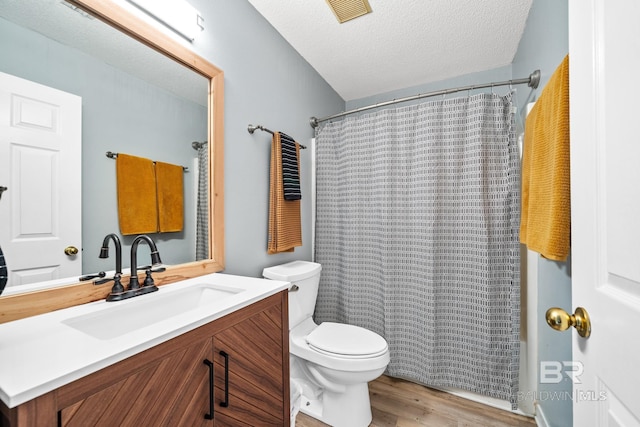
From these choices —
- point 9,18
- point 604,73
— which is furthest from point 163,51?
point 604,73

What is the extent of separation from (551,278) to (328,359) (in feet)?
3.76

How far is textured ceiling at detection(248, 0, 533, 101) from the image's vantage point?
152 cm

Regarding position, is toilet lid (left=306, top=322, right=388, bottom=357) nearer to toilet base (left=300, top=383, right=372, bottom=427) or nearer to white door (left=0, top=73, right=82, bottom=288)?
toilet base (left=300, top=383, right=372, bottom=427)

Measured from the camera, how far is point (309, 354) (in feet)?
4.70

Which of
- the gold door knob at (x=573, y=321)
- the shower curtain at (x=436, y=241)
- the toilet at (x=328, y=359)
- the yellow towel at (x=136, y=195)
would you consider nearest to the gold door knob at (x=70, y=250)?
the yellow towel at (x=136, y=195)

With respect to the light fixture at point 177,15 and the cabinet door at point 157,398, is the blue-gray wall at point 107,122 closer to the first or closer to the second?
the light fixture at point 177,15

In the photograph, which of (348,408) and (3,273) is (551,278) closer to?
(348,408)

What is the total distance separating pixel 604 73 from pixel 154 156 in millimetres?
1369

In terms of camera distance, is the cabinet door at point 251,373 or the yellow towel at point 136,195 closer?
the cabinet door at point 251,373

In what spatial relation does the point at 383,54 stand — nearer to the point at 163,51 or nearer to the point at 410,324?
the point at 163,51

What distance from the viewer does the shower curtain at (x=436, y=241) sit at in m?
1.55

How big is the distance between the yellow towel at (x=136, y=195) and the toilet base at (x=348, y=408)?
1273 mm

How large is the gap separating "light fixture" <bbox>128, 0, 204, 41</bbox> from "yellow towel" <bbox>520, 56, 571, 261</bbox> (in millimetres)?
1438

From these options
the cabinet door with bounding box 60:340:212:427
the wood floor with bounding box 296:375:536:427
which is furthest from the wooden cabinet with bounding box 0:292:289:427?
the wood floor with bounding box 296:375:536:427
